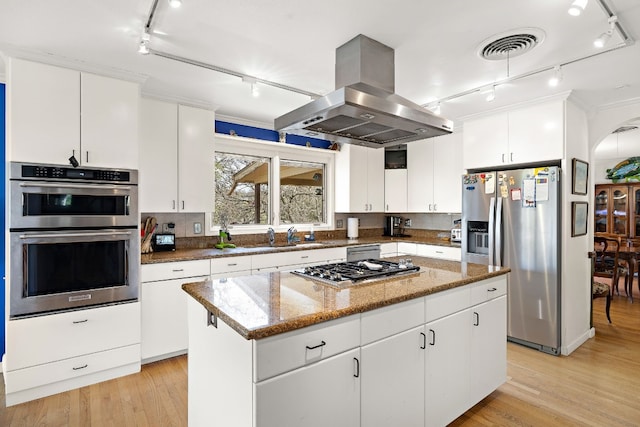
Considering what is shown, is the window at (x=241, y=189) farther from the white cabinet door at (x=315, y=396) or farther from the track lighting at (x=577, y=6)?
the track lighting at (x=577, y=6)

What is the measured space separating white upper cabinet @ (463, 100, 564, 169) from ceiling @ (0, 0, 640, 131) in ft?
0.71

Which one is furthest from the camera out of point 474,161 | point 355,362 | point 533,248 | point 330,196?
point 330,196

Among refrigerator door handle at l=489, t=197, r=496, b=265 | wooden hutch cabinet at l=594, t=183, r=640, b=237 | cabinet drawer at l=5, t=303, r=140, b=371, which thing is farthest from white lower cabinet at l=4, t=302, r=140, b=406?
wooden hutch cabinet at l=594, t=183, r=640, b=237

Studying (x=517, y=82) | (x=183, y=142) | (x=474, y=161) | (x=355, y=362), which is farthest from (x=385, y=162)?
(x=355, y=362)

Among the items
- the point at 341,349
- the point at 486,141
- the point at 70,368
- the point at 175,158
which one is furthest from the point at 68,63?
the point at 486,141

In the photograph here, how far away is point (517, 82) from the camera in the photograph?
290cm

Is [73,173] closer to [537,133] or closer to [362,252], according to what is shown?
[362,252]

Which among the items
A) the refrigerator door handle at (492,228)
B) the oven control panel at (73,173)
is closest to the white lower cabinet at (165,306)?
the oven control panel at (73,173)

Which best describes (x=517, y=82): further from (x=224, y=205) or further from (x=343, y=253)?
(x=224, y=205)

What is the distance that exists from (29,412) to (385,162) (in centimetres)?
456

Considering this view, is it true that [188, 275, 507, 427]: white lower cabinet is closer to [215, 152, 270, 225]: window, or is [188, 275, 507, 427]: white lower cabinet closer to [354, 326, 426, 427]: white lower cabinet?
[354, 326, 426, 427]: white lower cabinet

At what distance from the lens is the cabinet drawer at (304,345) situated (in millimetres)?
1277

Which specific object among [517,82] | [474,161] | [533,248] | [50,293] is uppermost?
[517,82]

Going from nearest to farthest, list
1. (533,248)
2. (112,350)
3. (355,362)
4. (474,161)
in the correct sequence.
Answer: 1. (355,362)
2. (112,350)
3. (533,248)
4. (474,161)
